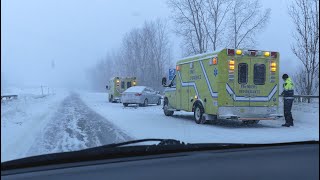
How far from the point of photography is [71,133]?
10.2 feet

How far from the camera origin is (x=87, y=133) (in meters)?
3.51

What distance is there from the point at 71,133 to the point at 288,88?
168cm

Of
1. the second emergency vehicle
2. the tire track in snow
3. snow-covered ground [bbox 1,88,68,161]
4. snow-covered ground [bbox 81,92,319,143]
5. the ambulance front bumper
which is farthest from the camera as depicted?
the ambulance front bumper

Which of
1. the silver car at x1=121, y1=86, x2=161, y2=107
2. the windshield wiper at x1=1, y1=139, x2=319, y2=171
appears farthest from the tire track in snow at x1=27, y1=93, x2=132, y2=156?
the silver car at x1=121, y1=86, x2=161, y2=107

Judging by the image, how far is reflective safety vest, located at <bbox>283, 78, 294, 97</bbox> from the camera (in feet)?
10.1

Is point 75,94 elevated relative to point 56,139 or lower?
elevated

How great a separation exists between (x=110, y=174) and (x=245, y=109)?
9.32 ft

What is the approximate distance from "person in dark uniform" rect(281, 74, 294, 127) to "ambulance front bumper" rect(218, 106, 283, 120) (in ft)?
0.41

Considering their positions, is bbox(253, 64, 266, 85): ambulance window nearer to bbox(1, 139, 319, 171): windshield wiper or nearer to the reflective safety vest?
the reflective safety vest

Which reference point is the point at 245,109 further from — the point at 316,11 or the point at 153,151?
the point at 153,151

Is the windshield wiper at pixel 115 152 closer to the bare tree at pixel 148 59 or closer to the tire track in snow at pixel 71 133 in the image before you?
the tire track in snow at pixel 71 133

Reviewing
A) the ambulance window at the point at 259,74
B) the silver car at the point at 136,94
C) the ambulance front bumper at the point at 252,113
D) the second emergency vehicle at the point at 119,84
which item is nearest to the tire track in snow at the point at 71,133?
the second emergency vehicle at the point at 119,84

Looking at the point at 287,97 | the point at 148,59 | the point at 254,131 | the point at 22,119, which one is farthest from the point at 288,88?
the point at 22,119

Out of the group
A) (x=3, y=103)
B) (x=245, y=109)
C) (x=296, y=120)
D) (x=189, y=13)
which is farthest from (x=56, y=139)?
(x=245, y=109)
